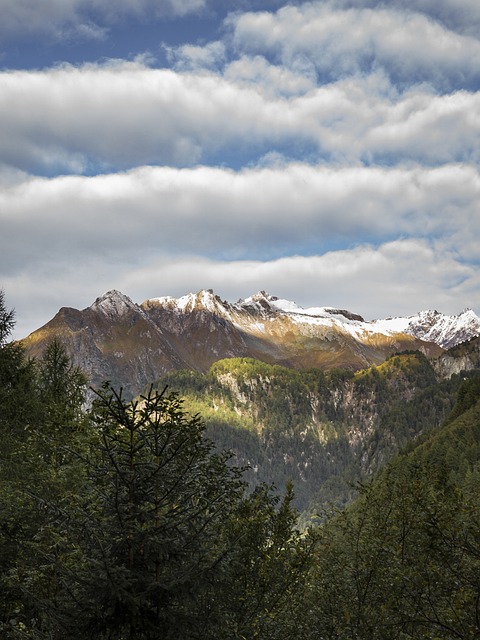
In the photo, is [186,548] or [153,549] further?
[186,548]

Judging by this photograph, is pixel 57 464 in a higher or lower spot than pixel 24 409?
lower

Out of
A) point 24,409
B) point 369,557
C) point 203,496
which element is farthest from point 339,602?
point 24,409

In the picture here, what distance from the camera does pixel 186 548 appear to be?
40.9 ft

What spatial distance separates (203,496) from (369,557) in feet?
27.0

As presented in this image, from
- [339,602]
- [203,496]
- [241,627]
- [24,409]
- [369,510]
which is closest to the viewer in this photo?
[241,627]

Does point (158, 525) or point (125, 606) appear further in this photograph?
point (158, 525)

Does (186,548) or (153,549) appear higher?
(153,549)

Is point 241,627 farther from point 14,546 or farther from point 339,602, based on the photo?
point 14,546

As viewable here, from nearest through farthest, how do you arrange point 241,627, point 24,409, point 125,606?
1. point 125,606
2. point 241,627
3. point 24,409

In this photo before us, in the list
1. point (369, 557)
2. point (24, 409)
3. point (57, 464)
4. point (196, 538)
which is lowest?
point (369, 557)

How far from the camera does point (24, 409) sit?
121 ft

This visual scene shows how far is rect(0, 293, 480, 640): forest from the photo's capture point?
38.4 feet

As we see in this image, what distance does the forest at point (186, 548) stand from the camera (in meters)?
11.7

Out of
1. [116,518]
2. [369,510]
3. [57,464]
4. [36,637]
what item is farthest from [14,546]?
[369,510]
